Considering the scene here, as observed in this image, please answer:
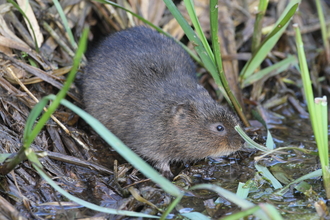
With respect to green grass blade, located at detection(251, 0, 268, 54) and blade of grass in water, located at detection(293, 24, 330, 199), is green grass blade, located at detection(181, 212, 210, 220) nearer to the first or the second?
blade of grass in water, located at detection(293, 24, 330, 199)

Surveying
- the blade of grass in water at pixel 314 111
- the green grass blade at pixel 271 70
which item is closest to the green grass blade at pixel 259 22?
the green grass blade at pixel 271 70

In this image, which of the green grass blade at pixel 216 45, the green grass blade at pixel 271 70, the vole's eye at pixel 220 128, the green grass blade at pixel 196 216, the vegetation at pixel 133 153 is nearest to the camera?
the vegetation at pixel 133 153

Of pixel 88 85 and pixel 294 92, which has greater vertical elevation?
pixel 88 85

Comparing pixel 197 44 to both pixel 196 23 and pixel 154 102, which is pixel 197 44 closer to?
pixel 196 23

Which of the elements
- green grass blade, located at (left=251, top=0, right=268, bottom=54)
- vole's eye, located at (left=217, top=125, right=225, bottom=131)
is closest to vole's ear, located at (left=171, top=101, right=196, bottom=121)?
vole's eye, located at (left=217, top=125, right=225, bottom=131)

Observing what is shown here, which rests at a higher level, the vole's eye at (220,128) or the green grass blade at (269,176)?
the vole's eye at (220,128)

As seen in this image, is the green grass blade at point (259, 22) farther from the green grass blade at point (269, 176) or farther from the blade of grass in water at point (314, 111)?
the blade of grass in water at point (314, 111)

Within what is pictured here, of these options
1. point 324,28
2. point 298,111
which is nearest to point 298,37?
point 298,111

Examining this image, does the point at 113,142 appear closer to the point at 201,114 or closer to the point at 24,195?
the point at 24,195
